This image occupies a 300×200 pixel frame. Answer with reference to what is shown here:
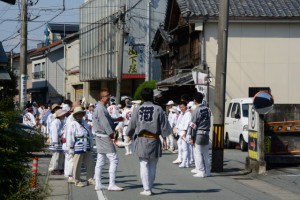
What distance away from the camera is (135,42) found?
46.8m

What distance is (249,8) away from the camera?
2973 centimetres

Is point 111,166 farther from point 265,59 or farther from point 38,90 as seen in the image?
point 38,90

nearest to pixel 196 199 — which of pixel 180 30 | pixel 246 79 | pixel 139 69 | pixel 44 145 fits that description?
pixel 44 145

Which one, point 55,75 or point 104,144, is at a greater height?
point 55,75

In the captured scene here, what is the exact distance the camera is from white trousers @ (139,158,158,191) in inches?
457

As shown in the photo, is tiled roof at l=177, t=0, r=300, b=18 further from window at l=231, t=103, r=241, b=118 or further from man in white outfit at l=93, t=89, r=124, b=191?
man in white outfit at l=93, t=89, r=124, b=191

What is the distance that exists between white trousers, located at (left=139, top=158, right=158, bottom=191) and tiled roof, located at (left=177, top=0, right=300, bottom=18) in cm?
1749

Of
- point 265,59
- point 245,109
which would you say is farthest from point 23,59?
point 265,59

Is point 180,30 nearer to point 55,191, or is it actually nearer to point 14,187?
point 55,191

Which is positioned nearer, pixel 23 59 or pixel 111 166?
pixel 111 166

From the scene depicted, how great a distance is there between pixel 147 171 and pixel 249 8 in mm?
19541

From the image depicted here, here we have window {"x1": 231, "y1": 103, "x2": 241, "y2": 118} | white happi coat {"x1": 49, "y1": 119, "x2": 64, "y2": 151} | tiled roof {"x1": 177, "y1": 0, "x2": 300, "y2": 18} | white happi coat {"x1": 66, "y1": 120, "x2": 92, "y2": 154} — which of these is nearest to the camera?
white happi coat {"x1": 66, "y1": 120, "x2": 92, "y2": 154}

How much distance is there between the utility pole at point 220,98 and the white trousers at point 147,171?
4625 millimetres

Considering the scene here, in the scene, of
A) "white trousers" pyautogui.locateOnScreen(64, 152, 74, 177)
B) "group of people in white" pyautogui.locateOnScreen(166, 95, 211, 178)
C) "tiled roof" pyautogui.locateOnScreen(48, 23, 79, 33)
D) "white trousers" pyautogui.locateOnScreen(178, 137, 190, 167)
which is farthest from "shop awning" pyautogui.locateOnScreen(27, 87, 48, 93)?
"white trousers" pyautogui.locateOnScreen(64, 152, 74, 177)
